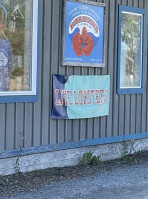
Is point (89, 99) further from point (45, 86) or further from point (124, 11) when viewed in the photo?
point (124, 11)

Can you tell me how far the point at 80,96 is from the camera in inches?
339

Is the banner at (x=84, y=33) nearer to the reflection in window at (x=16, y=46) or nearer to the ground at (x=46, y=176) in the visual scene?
the reflection in window at (x=16, y=46)

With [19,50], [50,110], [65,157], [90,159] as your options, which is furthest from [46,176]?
[19,50]

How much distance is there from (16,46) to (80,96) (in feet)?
5.88

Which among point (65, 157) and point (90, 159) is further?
point (90, 159)

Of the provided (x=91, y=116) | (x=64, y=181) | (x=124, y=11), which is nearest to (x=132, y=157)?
(x=91, y=116)

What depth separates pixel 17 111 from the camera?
746 centimetres

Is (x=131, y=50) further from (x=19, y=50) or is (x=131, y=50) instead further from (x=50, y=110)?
(x=19, y=50)

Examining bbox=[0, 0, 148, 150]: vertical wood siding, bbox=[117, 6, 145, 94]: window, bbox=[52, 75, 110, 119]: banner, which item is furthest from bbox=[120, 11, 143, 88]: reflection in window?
bbox=[52, 75, 110, 119]: banner

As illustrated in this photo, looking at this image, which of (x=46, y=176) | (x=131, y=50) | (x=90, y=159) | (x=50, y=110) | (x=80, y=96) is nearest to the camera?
(x=46, y=176)

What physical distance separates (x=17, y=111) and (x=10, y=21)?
5.23 ft

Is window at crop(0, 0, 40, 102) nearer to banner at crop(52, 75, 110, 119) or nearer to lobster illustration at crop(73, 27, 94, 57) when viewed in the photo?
banner at crop(52, 75, 110, 119)

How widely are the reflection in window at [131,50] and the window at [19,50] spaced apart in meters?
2.72

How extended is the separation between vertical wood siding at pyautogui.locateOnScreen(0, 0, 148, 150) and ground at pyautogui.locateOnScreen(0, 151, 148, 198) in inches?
21.3
